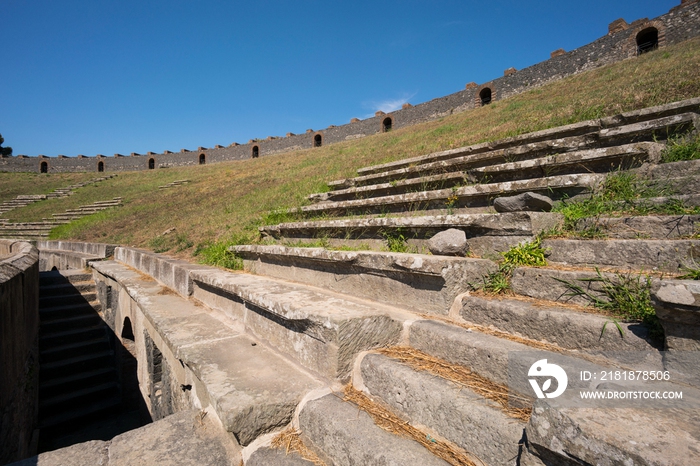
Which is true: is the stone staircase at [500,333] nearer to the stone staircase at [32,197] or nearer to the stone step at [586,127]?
the stone step at [586,127]

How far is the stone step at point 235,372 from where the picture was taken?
149cm

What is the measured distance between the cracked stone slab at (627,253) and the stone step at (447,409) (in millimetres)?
1246

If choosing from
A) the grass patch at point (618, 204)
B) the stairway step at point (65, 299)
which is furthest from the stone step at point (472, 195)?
the stairway step at point (65, 299)

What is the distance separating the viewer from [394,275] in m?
2.35

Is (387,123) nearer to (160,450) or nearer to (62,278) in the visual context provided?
(62,278)

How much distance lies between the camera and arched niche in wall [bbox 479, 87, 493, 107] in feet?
66.7

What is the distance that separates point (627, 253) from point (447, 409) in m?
1.43

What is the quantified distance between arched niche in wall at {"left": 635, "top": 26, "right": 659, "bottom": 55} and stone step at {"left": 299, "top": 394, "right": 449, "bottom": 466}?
20710 mm

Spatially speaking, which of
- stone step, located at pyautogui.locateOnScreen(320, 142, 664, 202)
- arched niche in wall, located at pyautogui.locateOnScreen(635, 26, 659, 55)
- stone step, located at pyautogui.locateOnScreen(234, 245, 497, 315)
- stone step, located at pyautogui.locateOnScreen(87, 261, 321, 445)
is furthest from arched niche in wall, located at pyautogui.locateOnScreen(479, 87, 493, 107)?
stone step, located at pyautogui.locateOnScreen(87, 261, 321, 445)

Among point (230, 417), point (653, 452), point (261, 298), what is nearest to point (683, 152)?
point (653, 452)

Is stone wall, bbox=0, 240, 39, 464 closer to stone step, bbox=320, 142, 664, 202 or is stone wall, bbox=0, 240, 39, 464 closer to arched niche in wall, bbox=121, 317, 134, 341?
arched niche in wall, bbox=121, 317, 134, 341

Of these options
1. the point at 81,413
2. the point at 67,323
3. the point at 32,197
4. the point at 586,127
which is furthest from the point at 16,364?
the point at 32,197

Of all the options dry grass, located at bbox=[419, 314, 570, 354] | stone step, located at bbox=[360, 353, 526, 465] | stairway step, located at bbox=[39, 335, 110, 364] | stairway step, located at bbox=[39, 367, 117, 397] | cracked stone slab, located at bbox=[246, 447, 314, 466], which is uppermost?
dry grass, located at bbox=[419, 314, 570, 354]

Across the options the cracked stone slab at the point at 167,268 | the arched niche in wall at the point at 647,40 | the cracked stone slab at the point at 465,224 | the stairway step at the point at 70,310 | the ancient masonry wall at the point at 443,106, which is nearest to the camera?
the cracked stone slab at the point at 465,224
